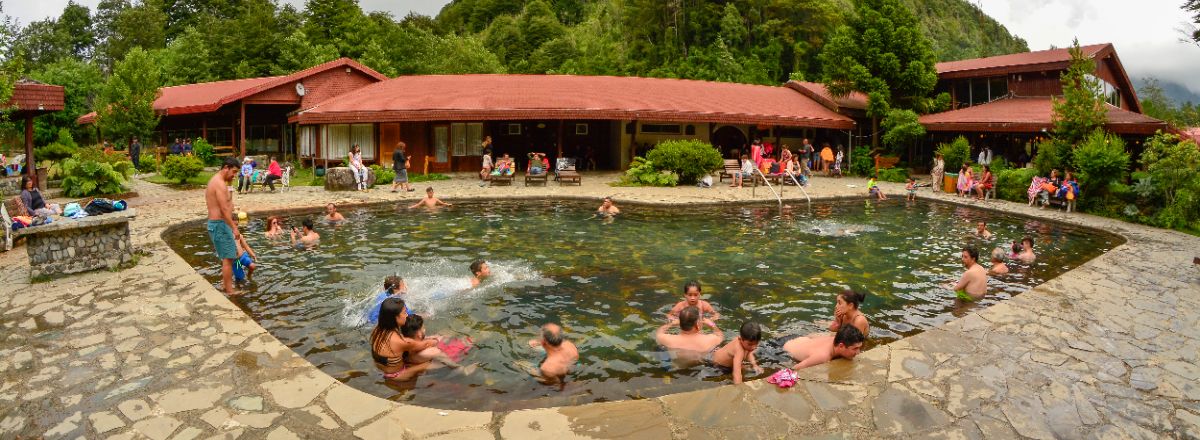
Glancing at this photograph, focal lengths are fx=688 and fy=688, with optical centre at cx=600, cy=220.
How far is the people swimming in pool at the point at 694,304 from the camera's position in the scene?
8109 mm

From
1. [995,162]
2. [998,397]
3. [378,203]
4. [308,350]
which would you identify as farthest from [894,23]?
[308,350]

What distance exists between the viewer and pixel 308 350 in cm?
706

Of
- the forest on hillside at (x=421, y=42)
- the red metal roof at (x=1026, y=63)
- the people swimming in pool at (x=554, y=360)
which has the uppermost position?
the forest on hillside at (x=421, y=42)

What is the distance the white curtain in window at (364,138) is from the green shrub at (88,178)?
789 centimetres

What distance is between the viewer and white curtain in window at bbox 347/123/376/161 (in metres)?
25.0

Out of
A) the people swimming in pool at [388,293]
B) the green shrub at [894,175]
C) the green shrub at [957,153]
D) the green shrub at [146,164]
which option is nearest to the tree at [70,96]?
the green shrub at [146,164]

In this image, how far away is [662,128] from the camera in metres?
27.2

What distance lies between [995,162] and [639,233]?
47.4 ft

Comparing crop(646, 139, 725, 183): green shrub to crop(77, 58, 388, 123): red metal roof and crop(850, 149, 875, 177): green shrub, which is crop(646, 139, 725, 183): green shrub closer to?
crop(850, 149, 875, 177): green shrub

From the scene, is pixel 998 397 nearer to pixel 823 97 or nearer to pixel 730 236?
pixel 730 236

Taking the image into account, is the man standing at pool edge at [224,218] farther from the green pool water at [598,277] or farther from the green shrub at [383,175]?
the green shrub at [383,175]

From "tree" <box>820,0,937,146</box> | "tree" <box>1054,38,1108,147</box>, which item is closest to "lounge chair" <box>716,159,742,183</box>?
"tree" <box>820,0,937,146</box>

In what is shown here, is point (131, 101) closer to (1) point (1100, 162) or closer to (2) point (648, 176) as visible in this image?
(2) point (648, 176)

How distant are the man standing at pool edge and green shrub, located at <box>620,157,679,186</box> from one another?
46.2 ft
